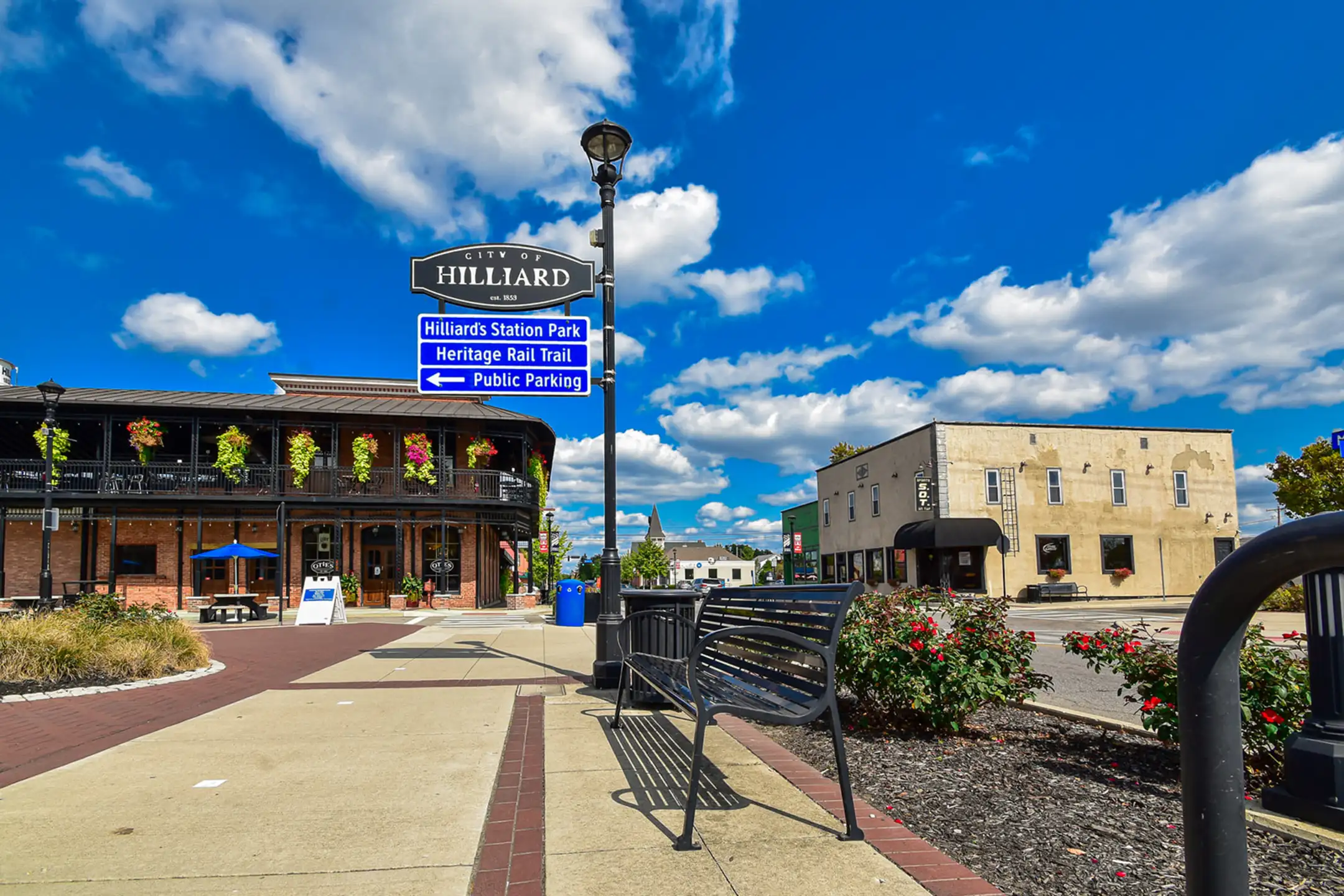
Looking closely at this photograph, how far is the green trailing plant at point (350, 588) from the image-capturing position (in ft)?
91.5

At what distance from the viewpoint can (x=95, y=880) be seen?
319 centimetres

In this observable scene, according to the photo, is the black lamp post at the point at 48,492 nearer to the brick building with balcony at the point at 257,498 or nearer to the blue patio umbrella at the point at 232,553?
the blue patio umbrella at the point at 232,553

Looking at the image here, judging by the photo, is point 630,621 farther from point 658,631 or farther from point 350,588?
point 350,588

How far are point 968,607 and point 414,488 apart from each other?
25.9 meters

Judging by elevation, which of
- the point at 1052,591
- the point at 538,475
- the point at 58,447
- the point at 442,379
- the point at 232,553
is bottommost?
the point at 1052,591

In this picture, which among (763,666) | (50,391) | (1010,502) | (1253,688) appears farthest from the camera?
(1010,502)

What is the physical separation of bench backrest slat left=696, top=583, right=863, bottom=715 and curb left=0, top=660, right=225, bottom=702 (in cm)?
628

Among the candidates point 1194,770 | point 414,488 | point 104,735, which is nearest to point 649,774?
point 1194,770

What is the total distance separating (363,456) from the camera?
92.9ft

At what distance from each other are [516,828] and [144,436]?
1158 inches

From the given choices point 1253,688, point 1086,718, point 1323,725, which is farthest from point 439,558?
point 1323,725

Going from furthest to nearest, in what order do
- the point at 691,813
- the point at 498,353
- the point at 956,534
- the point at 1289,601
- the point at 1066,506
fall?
the point at 1066,506
the point at 956,534
the point at 1289,601
the point at 498,353
the point at 691,813

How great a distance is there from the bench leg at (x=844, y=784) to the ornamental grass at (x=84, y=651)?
8.08 meters

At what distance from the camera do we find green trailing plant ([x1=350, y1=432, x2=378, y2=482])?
1114 inches
